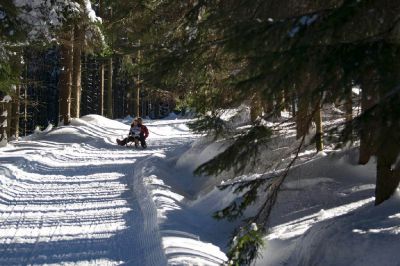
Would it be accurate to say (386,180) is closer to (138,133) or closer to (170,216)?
(170,216)

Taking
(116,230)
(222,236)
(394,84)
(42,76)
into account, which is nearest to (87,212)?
(116,230)

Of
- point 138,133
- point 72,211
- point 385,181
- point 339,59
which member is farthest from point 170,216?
point 138,133

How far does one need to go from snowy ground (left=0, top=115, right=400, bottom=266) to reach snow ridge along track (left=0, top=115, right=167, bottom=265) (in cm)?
2

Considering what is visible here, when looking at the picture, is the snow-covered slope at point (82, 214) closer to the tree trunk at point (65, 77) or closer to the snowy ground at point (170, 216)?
the snowy ground at point (170, 216)

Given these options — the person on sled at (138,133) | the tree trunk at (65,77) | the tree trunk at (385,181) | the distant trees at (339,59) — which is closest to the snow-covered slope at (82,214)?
the person on sled at (138,133)

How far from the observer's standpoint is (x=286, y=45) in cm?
450

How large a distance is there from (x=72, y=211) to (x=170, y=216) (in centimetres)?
215

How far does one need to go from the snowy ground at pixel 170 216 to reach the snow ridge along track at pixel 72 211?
2 cm

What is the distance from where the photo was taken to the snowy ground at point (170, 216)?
603cm

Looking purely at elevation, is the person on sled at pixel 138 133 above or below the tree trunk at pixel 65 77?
below

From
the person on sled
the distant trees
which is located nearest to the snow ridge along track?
the person on sled

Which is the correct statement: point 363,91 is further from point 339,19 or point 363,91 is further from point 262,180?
point 262,180

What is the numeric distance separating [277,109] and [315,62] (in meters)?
1.32

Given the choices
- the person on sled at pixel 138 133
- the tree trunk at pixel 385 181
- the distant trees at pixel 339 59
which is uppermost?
the distant trees at pixel 339 59
